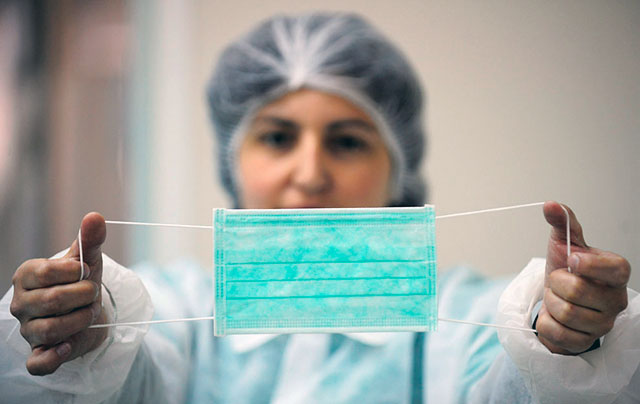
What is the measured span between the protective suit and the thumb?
7cm

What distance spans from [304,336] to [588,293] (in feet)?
2.01

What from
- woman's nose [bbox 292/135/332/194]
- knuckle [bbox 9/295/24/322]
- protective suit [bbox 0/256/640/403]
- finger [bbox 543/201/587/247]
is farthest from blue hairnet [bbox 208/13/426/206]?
knuckle [bbox 9/295/24/322]

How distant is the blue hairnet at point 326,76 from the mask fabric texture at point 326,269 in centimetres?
43

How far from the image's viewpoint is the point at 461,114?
122 cm

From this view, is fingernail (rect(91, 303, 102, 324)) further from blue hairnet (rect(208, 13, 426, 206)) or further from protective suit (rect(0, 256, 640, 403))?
blue hairnet (rect(208, 13, 426, 206))

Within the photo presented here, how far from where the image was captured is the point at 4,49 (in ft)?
3.88

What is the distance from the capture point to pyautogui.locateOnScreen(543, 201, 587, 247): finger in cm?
69

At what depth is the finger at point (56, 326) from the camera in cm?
69

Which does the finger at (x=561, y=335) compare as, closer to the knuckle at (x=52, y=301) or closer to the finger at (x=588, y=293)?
the finger at (x=588, y=293)

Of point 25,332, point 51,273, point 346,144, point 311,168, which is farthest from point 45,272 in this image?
point 346,144

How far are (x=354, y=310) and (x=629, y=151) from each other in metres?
0.94

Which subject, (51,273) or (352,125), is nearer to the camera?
(51,273)

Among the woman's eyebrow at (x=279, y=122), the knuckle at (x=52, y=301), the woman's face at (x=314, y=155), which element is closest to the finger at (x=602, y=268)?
the woman's face at (x=314, y=155)

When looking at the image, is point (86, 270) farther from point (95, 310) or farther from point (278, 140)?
point (278, 140)
